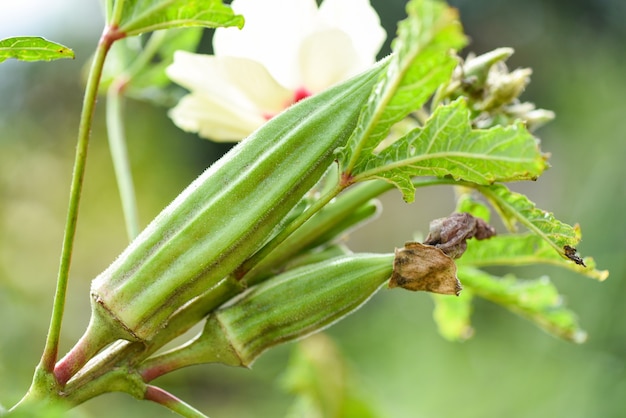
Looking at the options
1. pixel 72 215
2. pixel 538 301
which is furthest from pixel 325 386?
pixel 72 215

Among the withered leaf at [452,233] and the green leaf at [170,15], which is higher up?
the green leaf at [170,15]

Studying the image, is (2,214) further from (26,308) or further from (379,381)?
(379,381)

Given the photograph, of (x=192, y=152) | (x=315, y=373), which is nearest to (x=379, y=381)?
(x=315, y=373)

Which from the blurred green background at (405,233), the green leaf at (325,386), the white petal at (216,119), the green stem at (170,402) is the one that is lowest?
the blurred green background at (405,233)

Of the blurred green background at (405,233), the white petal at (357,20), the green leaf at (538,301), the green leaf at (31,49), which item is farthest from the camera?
the blurred green background at (405,233)

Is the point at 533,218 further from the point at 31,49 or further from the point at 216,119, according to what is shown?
the point at 31,49

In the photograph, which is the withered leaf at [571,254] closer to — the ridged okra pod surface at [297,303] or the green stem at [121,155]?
the ridged okra pod surface at [297,303]

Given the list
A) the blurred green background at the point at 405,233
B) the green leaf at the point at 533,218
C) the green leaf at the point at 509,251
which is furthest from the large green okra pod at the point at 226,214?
the blurred green background at the point at 405,233

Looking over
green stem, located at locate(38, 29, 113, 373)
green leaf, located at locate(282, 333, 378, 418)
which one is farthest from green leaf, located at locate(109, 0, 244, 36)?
green leaf, located at locate(282, 333, 378, 418)
